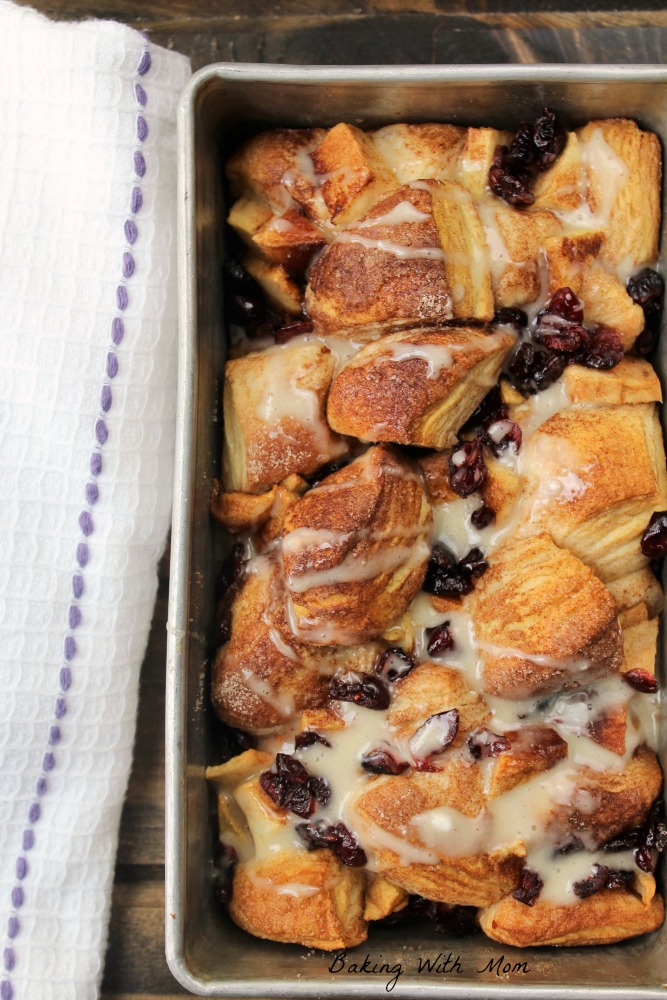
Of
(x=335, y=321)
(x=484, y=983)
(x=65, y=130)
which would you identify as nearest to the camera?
(x=484, y=983)

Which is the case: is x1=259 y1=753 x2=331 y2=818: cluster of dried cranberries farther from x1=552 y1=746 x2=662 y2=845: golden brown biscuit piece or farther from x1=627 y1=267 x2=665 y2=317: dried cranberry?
x1=627 y1=267 x2=665 y2=317: dried cranberry

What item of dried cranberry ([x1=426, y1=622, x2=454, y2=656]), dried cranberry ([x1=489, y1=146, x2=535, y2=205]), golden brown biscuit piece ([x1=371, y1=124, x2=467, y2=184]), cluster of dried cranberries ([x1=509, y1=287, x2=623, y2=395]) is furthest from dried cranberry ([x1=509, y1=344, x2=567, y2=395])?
dried cranberry ([x1=426, y1=622, x2=454, y2=656])

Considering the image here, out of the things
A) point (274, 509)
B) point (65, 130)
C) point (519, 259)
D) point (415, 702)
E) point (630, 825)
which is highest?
point (65, 130)

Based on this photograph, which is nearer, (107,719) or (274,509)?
(274,509)

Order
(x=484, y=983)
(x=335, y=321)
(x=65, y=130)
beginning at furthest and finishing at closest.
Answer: (x=65, y=130)
(x=335, y=321)
(x=484, y=983)

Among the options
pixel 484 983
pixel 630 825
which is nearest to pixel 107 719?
pixel 484 983

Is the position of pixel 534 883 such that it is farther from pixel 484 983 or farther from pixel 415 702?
pixel 415 702
